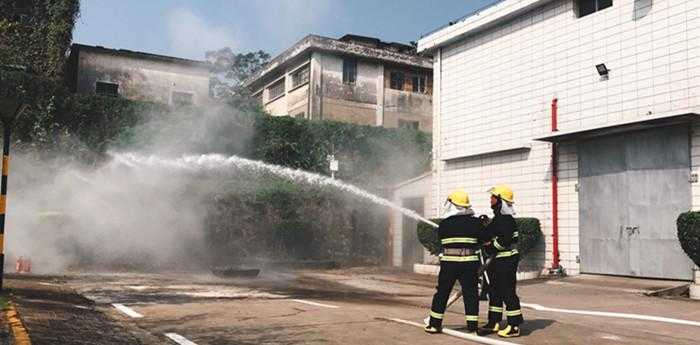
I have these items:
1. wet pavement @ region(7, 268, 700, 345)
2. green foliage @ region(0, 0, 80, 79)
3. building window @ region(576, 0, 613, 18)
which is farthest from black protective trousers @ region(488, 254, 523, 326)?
green foliage @ region(0, 0, 80, 79)

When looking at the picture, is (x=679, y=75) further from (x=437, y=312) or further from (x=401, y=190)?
(x=401, y=190)

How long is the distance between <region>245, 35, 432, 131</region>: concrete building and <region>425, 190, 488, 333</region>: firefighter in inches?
1059

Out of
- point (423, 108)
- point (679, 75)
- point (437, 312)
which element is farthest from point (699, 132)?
point (423, 108)

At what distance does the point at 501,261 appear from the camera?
24.6 ft

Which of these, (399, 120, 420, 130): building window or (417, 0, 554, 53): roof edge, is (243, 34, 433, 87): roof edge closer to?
(399, 120, 420, 130): building window

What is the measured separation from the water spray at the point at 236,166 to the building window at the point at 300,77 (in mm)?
9521

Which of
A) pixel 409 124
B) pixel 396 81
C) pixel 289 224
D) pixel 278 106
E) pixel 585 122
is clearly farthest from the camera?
pixel 278 106

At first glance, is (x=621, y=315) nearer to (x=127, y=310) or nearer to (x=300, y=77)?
(x=127, y=310)

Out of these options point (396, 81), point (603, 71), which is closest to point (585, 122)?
point (603, 71)

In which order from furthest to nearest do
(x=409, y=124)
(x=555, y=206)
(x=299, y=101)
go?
(x=409, y=124) → (x=299, y=101) → (x=555, y=206)

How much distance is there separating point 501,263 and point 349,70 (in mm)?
28610

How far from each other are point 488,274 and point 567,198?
853 centimetres

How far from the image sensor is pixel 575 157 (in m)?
15.1

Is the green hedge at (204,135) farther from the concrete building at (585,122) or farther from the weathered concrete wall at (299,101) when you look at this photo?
the concrete building at (585,122)
